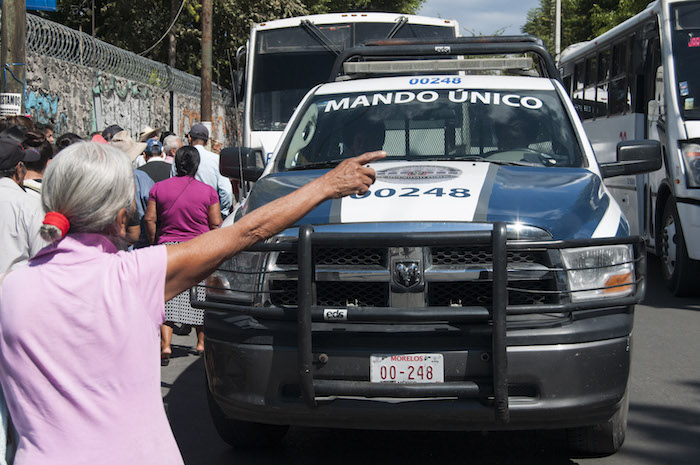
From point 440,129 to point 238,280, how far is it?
1.89 metres

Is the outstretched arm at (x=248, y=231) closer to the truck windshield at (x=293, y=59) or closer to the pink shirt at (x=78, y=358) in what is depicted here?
the pink shirt at (x=78, y=358)

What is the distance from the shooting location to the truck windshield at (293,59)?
535 inches

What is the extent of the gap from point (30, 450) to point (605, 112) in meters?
13.1

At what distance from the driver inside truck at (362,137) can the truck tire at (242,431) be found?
5.55 feet

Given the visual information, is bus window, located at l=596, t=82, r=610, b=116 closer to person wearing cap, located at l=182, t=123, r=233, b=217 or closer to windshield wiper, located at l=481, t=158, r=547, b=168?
person wearing cap, located at l=182, t=123, r=233, b=217

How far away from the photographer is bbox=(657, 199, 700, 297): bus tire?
10336 mm

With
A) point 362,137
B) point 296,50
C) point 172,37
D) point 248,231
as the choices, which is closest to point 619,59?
point 296,50

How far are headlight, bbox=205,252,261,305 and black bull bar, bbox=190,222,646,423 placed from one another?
294mm

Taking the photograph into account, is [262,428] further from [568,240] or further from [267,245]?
[568,240]

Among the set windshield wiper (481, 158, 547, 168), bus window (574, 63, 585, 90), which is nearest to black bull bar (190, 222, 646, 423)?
windshield wiper (481, 158, 547, 168)

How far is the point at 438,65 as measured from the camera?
7125 mm

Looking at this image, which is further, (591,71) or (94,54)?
(94,54)

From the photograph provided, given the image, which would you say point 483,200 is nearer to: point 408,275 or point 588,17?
point 408,275

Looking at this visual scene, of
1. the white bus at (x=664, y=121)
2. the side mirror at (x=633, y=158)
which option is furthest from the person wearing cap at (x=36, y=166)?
the white bus at (x=664, y=121)
